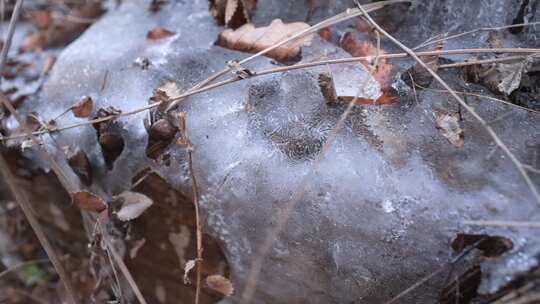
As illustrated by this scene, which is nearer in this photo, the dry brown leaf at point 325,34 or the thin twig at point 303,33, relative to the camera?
the thin twig at point 303,33

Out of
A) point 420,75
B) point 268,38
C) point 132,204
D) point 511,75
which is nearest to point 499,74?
point 511,75

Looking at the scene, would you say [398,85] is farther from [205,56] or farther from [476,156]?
[205,56]

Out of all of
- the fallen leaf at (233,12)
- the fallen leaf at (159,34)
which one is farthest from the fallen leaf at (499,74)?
the fallen leaf at (159,34)

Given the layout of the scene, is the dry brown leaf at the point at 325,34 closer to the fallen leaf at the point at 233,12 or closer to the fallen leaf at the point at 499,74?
the fallen leaf at the point at 233,12

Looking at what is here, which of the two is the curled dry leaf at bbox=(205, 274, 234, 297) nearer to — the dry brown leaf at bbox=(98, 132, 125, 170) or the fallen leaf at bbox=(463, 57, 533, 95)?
the dry brown leaf at bbox=(98, 132, 125, 170)

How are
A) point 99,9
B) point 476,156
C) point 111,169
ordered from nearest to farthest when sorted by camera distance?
1. point 476,156
2. point 111,169
3. point 99,9

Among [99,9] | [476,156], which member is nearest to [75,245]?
[99,9]
